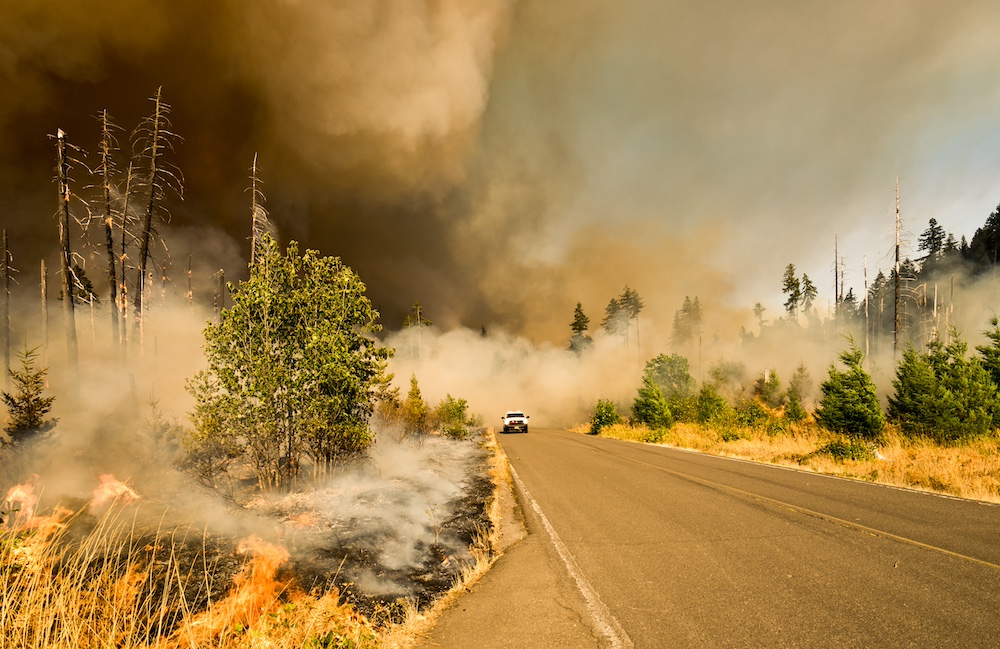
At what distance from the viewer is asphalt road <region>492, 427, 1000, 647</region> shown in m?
3.69

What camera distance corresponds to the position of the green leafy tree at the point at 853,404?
16.4m

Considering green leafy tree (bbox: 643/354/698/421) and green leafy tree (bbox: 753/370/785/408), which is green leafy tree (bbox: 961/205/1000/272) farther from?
green leafy tree (bbox: 643/354/698/421)

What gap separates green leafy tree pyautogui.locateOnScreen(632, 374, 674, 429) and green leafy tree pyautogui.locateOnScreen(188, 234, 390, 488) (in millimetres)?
25349

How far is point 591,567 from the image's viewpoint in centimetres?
543

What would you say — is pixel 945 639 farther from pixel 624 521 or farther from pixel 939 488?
pixel 939 488

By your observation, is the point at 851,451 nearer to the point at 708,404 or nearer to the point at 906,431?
the point at 906,431

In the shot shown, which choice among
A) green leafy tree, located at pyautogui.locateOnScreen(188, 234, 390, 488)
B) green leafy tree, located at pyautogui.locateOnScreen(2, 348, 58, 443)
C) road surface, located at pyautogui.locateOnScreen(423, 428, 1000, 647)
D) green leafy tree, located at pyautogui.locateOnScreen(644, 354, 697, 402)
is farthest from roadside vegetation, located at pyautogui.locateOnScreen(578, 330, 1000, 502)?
green leafy tree, located at pyautogui.locateOnScreen(2, 348, 58, 443)

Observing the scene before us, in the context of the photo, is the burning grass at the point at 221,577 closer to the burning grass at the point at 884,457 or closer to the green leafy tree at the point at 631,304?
the burning grass at the point at 884,457

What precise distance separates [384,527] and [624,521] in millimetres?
4457

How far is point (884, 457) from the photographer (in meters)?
12.8

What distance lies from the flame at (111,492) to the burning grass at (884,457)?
55.5 ft

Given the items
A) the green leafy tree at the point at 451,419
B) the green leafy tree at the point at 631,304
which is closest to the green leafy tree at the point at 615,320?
the green leafy tree at the point at 631,304

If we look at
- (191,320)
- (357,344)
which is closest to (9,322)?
(191,320)

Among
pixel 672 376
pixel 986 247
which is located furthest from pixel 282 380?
pixel 986 247
